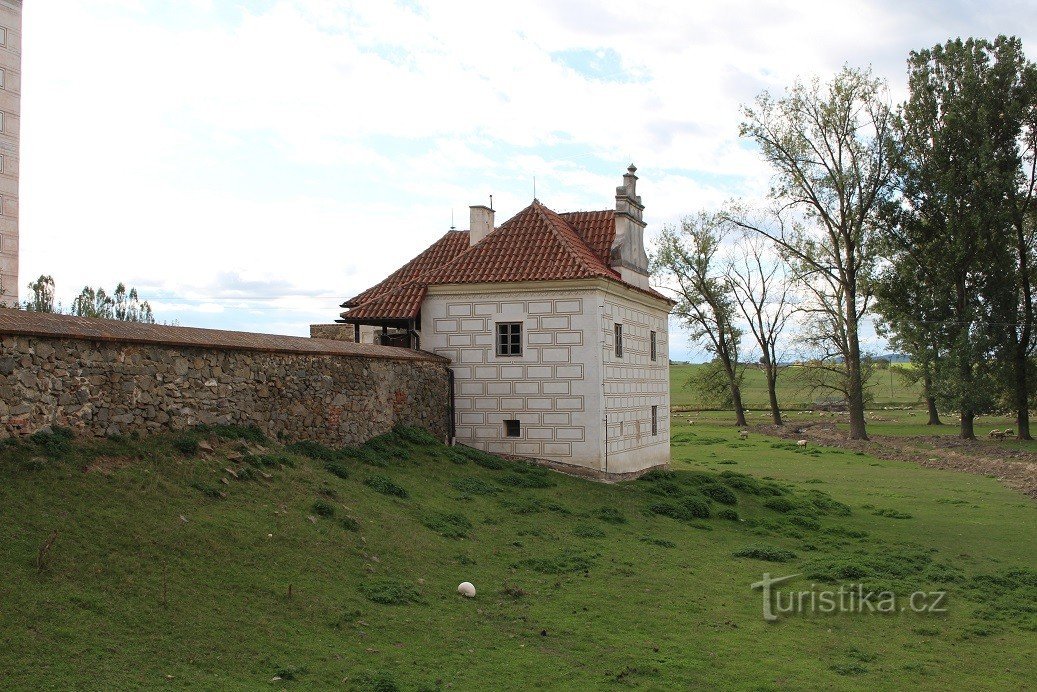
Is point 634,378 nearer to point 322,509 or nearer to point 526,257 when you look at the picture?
point 526,257

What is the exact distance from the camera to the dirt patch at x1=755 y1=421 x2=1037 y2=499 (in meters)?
33.3

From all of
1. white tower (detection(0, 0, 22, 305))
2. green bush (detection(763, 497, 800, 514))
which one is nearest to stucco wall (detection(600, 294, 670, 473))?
green bush (detection(763, 497, 800, 514))

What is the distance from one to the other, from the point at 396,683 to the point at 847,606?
7511 mm

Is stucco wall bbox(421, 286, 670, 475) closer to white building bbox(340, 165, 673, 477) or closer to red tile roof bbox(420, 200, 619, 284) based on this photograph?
white building bbox(340, 165, 673, 477)

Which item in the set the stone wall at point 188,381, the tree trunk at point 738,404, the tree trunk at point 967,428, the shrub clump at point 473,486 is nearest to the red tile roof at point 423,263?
the stone wall at point 188,381

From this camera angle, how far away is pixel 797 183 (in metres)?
46.1

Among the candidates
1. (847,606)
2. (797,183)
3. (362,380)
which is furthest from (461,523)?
(797,183)

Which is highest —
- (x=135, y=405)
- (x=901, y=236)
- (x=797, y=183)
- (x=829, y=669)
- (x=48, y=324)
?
(x=797, y=183)

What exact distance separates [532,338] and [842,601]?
11670 millimetres

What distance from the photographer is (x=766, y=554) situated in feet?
53.7

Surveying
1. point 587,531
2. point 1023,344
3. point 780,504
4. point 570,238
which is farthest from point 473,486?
point 1023,344

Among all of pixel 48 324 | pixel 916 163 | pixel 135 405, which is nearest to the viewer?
pixel 48 324

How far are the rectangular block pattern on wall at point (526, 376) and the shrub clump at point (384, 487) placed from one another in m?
7.41

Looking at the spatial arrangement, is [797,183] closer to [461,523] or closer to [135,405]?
[461,523]
